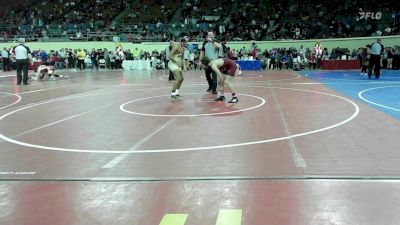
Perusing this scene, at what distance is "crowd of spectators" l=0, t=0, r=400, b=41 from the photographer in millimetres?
34375

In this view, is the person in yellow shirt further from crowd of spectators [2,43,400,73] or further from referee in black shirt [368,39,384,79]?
referee in black shirt [368,39,384,79]

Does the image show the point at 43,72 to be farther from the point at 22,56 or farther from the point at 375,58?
the point at 375,58

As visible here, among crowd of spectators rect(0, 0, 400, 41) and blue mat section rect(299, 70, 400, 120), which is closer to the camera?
blue mat section rect(299, 70, 400, 120)

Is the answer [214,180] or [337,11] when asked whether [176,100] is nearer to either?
[214,180]

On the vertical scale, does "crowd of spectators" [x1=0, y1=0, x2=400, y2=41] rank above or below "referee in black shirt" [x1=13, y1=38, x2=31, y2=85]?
above

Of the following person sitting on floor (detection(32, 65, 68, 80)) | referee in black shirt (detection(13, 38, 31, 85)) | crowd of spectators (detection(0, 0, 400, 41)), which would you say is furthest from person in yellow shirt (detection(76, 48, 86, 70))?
referee in black shirt (detection(13, 38, 31, 85))

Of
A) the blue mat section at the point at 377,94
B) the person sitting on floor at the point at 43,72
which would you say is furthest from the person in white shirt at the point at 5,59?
the blue mat section at the point at 377,94

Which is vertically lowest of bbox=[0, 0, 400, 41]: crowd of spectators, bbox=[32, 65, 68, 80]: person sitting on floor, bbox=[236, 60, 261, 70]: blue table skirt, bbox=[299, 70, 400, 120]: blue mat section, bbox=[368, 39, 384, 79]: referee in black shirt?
bbox=[32, 65, 68, 80]: person sitting on floor

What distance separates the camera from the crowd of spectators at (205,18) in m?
34.4

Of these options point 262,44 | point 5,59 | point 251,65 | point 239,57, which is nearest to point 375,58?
point 251,65

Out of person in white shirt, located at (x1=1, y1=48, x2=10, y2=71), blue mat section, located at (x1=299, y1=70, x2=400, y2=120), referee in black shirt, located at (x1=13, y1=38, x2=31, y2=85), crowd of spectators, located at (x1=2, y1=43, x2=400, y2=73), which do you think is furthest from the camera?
person in white shirt, located at (x1=1, y1=48, x2=10, y2=71)

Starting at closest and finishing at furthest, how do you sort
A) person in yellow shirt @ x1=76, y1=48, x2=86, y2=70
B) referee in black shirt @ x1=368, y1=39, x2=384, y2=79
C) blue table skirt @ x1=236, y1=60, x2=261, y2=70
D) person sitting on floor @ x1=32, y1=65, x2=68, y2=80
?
1. referee in black shirt @ x1=368, y1=39, x2=384, y2=79
2. person sitting on floor @ x1=32, y1=65, x2=68, y2=80
3. blue table skirt @ x1=236, y1=60, x2=261, y2=70
4. person in yellow shirt @ x1=76, y1=48, x2=86, y2=70

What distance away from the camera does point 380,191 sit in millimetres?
4988

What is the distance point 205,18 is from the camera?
132ft
